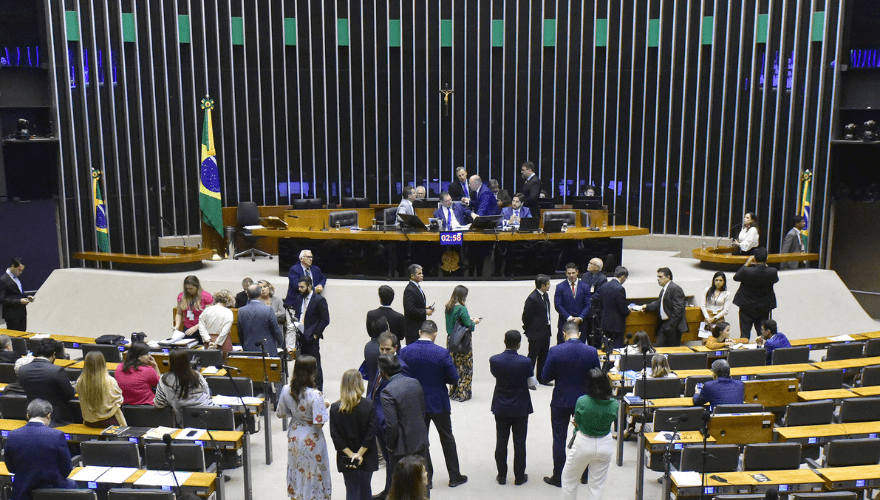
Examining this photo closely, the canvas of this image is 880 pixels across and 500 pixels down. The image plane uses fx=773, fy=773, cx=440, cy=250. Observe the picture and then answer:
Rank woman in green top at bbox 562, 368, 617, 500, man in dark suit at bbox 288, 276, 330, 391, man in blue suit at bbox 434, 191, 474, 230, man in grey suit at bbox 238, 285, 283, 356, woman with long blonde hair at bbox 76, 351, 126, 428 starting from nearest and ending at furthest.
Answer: woman in green top at bbox 562, 368, 617, 500
woman with long blonde hair at bbox 76, 351, 126, 428
man in grey suit at bbox 238, 285, 283, 356
man in dark suit at bbox 288, 276, 330, 391
man in blue suit at bbox 434, 191, 474, 230

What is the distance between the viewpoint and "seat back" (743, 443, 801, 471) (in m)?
5.18

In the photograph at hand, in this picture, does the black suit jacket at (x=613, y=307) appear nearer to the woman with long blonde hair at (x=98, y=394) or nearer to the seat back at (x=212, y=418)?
the seat back at (x=212, y=418)

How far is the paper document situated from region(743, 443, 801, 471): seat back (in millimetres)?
4297

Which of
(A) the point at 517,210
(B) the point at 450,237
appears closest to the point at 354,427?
(B) the point at 450,237

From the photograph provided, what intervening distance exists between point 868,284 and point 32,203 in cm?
1394

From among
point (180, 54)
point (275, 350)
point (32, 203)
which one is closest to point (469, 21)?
point (180, 54)

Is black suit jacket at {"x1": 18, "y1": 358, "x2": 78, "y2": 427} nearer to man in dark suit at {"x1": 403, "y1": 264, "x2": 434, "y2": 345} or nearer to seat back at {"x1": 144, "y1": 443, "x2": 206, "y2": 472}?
seat back at {"x1": 144, "y1": 443, "x2": 206, "y2": 472}

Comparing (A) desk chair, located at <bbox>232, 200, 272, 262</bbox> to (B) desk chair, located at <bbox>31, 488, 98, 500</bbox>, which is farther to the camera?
(A) desk chair, located at <bbox>232, 200, 272, 262</bbox>

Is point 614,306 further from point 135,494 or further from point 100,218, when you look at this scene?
point 100,218

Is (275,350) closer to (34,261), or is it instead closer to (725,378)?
(725,378)

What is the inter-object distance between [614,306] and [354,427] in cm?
448

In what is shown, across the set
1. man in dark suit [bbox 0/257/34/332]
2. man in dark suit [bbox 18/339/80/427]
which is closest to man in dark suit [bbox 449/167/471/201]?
man in dark suit [bbox 0/257/34/332]

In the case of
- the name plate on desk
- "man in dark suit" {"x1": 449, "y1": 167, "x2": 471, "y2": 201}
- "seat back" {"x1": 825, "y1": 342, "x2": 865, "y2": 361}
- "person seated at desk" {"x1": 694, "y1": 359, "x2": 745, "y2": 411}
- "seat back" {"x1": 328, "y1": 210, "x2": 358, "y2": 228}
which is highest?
"man in dark suit" {"x1": 449, "y1": 167, "x2": 471, "y2": 201}

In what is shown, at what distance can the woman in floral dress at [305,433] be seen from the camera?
5098 mm
